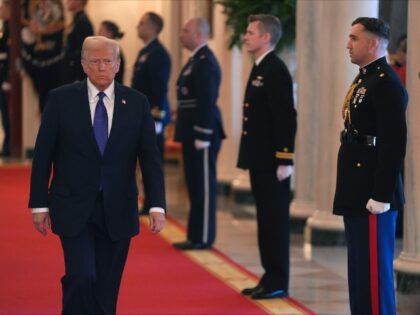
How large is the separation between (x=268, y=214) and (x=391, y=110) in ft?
6.17

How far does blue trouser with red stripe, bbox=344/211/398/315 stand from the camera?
17.4 ft

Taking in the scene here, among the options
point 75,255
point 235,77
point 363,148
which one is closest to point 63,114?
point 75,255

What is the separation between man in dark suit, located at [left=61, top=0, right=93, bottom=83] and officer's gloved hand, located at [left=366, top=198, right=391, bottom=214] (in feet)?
18.9

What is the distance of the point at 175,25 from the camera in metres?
14.7

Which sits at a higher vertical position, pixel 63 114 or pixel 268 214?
pixel 63 114

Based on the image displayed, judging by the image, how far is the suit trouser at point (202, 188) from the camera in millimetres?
8703

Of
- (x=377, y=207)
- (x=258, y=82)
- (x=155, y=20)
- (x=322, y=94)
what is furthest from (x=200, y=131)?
(x=377, y=207)

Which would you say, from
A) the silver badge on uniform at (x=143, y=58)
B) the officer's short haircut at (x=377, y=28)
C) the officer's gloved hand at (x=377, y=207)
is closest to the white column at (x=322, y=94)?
the silver badge on uniform at (x=143, y=58)

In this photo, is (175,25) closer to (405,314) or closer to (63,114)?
(405,314)

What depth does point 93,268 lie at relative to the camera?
4934mm

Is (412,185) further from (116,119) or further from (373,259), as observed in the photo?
(116,119)

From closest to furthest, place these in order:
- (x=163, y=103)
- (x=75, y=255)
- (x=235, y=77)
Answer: (x=75, y=255)
(x=163, y=103)
(x=235, y=77)

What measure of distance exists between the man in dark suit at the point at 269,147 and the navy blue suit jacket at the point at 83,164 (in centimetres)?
173

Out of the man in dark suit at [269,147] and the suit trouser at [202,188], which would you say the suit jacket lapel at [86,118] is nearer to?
the man in dark suit at [269,147]
